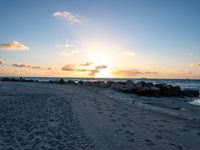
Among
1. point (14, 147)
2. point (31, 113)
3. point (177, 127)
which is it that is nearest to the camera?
point (14, 147)

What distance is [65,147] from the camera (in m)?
7.01

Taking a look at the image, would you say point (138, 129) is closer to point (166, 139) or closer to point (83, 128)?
point (166, 139)

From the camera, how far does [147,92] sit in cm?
2873

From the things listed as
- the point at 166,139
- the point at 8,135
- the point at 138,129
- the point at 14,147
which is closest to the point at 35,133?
the point at 8,135

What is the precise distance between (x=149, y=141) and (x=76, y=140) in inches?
94.8

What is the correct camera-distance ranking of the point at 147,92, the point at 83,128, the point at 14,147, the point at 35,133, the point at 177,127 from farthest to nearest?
the point at 147,92
the point at 177,127
the point at 83,128
the point at 35,133
the point at 14,147

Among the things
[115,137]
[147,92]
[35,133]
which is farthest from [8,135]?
[147,92]

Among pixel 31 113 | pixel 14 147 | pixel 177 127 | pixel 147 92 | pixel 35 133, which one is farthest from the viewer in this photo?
pixel 147 92

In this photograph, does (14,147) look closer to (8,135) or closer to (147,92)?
(8,135)

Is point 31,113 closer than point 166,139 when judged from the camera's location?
No

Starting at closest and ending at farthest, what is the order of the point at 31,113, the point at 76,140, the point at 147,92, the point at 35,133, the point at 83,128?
the point at 76,140 → the point at 35,133 → the point at 83,128 → the point at 31,113 → the point at 147,92

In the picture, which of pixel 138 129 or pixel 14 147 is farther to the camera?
pixel 138 129

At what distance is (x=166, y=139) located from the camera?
26.8ft

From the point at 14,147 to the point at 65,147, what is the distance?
4.87ft
